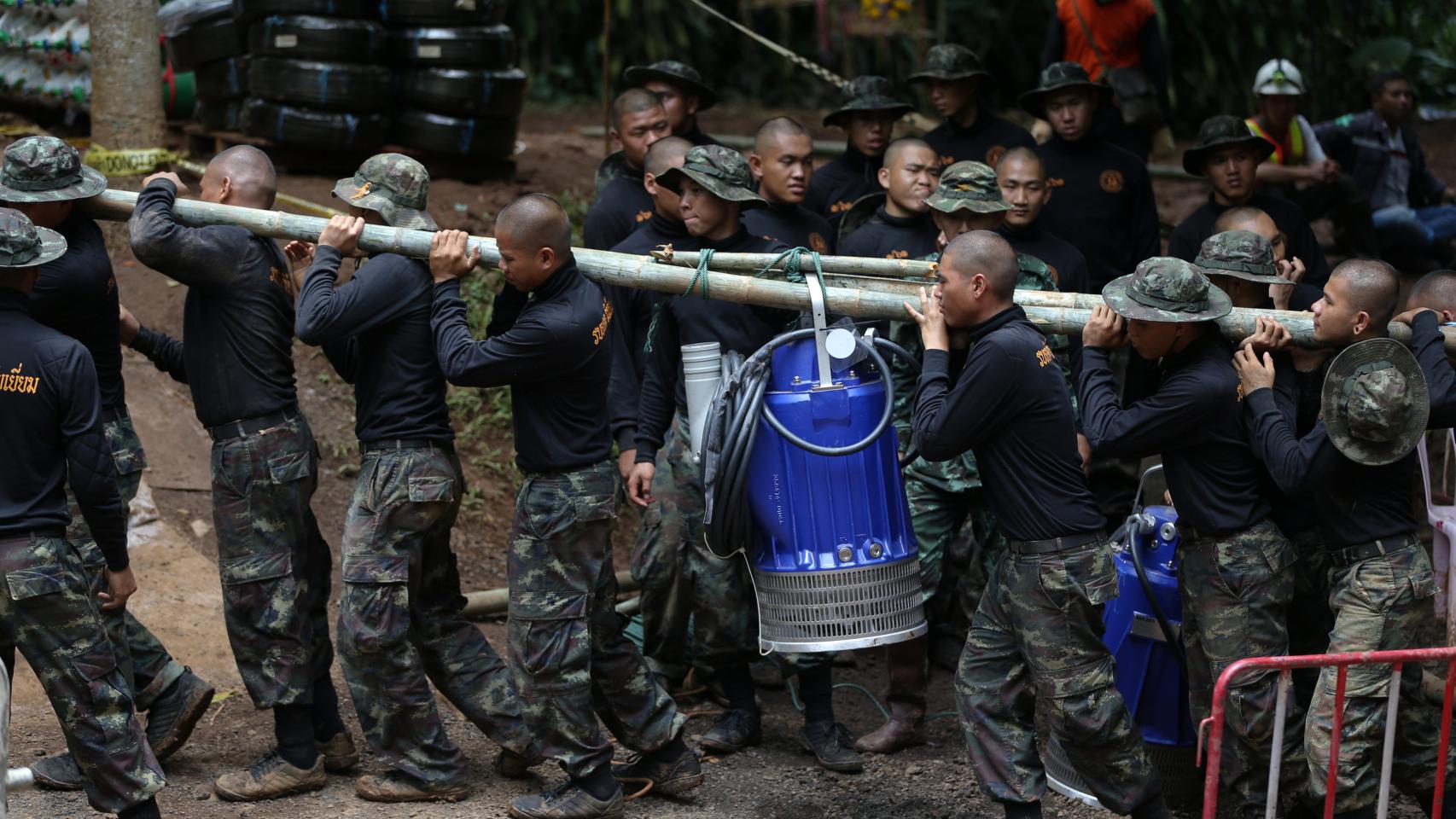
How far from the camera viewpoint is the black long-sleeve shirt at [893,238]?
6.97 meters

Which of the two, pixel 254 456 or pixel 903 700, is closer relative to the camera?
pixel 254 456

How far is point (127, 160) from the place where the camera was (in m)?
8.77

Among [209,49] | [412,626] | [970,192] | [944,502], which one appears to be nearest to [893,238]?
[970,192]

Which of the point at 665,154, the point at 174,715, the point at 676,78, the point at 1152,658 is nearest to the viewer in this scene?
the point at 1152,658

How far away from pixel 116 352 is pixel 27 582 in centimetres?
127

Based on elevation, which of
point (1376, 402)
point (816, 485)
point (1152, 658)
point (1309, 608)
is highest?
point (1376, 402)

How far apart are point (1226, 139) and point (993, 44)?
996 centimetres

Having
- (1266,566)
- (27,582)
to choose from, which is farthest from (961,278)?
(27,582)

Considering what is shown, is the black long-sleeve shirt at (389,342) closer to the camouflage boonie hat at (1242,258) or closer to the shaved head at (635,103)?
the shaved head at (635,103)

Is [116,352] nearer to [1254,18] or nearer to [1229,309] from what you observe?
[1229,309]

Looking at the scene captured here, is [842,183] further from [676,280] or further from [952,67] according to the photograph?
[676,280]

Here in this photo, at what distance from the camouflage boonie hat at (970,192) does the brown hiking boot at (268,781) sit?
3.38 m

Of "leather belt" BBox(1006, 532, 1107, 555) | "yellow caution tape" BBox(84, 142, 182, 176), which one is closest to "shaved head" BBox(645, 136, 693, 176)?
"leather belt" BBox(1006, 532, 1107, 555)

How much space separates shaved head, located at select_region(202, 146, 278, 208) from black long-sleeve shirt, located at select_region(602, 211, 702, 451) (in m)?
1.43
